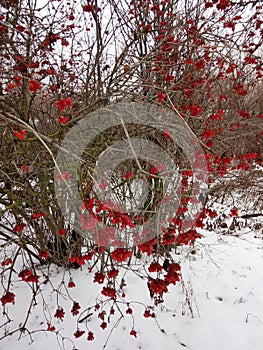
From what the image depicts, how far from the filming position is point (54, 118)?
104 inches

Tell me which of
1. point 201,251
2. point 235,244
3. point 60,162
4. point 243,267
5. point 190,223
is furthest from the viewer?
point 235,244

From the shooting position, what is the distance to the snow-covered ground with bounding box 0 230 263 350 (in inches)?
91.1

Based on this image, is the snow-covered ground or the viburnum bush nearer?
the viburnum bush

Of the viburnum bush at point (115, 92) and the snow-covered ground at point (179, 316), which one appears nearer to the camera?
the viburnum bush at point (115, 92)

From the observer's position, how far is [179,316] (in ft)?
8.52

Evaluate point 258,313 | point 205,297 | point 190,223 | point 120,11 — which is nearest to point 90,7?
point 120,11

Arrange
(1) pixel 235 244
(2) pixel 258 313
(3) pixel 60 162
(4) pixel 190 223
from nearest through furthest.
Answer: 1. (3) pixel 60 162
2. (4) pixel 190 223
3. (2) pixel 258 313
4. (1) pixel 235 244

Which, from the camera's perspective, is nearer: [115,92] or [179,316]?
[115,92]

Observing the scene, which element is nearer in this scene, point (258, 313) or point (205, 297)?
point (258, 313)

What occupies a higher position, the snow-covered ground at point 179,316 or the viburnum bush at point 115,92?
the viburnum bush at point 115,92

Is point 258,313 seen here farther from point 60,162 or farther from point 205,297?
point 60,162

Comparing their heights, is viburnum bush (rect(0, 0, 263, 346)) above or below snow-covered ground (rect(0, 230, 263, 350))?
above

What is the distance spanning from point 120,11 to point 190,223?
7.06 feet

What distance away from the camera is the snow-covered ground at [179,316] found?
231 cm
